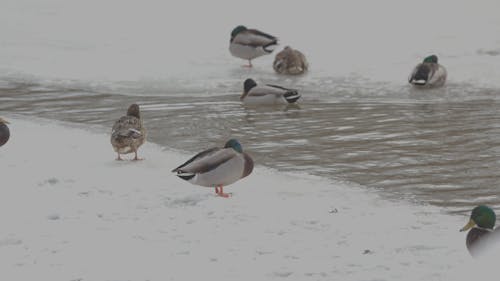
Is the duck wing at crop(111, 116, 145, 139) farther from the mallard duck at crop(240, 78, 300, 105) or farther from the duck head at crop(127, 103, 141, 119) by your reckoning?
the mallard duck at crop(240, 78, 300, 105)

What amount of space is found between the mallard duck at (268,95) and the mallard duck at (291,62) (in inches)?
68.1

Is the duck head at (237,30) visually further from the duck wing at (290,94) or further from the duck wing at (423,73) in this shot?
the duck wing at (423,73)

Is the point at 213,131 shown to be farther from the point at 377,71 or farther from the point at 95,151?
the point at 377,71

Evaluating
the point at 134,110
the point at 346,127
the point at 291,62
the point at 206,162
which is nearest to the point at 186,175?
the point at 206,162

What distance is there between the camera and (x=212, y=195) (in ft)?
27.3

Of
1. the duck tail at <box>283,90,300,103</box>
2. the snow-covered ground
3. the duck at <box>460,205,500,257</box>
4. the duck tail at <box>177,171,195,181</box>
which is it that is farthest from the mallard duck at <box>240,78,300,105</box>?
the duck at <box>460,205,500,257</box>

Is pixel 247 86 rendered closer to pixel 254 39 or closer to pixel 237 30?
pixel 254 39

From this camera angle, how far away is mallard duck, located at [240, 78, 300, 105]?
1329 cm

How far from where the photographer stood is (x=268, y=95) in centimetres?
1348

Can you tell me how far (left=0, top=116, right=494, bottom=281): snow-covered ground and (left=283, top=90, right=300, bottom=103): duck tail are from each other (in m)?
3.82

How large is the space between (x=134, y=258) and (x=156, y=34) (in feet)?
41.0

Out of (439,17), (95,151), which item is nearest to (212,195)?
(95,151)

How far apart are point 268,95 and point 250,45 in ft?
8.84

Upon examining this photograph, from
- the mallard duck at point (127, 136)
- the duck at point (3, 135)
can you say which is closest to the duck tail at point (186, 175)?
the mallard duck at point (127, 136)
